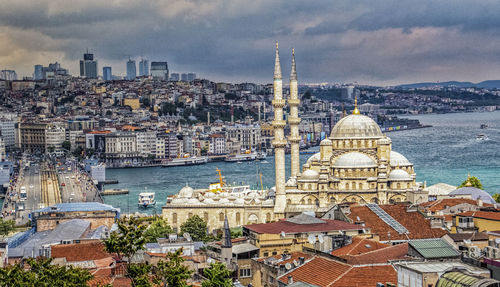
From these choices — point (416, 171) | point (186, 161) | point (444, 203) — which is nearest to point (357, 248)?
point (444, 203)

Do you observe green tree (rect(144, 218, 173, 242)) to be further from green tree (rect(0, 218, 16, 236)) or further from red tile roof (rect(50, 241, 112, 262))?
red tile roof (rect(50, 241, 112, 262))

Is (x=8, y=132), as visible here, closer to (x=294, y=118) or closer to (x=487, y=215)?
(x=294, y=118)

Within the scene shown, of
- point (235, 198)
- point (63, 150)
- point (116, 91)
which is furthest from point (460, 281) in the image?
point (116, 91)

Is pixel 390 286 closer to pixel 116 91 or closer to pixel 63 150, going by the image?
pixel 63 150

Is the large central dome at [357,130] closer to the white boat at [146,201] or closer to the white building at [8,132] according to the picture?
the white boat at [146,201]

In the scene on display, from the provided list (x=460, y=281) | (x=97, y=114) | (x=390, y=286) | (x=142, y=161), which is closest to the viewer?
(x=460, y=281)

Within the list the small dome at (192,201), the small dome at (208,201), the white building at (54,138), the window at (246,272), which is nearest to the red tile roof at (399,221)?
the window at (246,272)

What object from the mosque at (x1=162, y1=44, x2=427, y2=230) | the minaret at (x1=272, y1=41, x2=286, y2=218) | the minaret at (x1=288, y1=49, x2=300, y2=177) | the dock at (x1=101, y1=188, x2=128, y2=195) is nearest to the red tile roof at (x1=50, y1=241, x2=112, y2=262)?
the mosque at (x1=162, y1=44, x2=427, y2=230)
